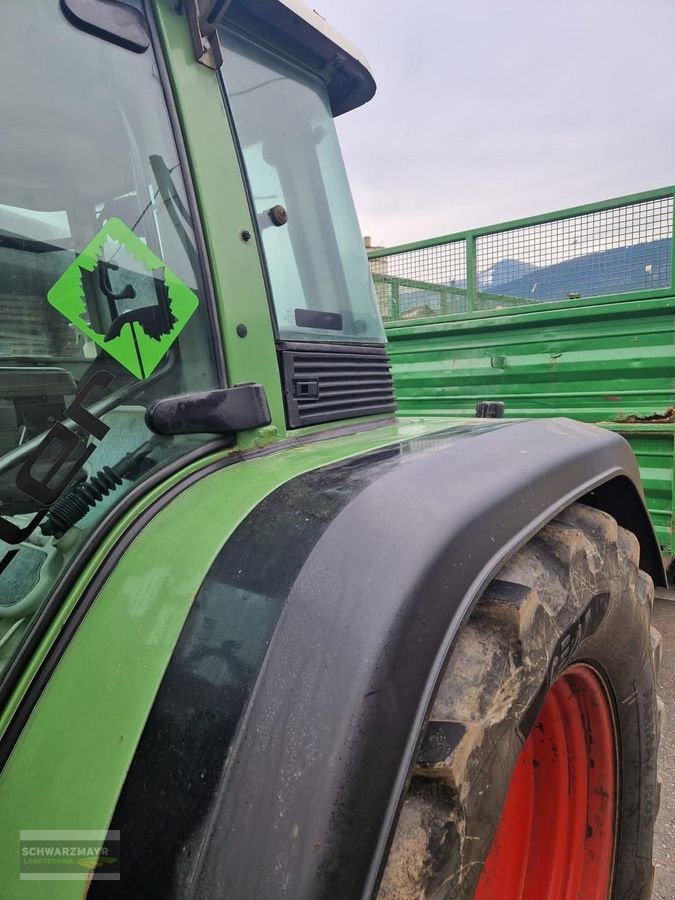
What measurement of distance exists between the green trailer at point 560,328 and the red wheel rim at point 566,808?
284 centimetres

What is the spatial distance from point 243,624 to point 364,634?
17 cm

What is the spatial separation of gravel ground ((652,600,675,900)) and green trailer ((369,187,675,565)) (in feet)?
3.01

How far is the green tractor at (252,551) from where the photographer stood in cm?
70

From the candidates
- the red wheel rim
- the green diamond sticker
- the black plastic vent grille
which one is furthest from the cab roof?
the red wheel rim

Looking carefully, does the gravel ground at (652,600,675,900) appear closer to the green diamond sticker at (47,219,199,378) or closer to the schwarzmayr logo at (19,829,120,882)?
the schwarzmayr logo at (19,829,120,882)

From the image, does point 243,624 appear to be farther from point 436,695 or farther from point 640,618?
point 640,618

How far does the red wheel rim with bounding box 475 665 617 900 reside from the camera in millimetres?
1438

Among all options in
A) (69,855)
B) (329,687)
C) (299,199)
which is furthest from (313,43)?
(69,855)

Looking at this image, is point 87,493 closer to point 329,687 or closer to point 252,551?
point 252,551

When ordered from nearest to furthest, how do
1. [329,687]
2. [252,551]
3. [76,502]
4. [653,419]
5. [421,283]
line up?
[329,687], [252,551], [76,502], [653,419], [421,283]

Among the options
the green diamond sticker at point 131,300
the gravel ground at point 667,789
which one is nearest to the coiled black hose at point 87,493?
the green diamond sticker at point 131,300

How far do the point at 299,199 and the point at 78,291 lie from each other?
27.8 inches

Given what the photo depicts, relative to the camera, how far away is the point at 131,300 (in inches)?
43.6

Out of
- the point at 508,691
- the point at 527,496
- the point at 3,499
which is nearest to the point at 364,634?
the point at 508,691
